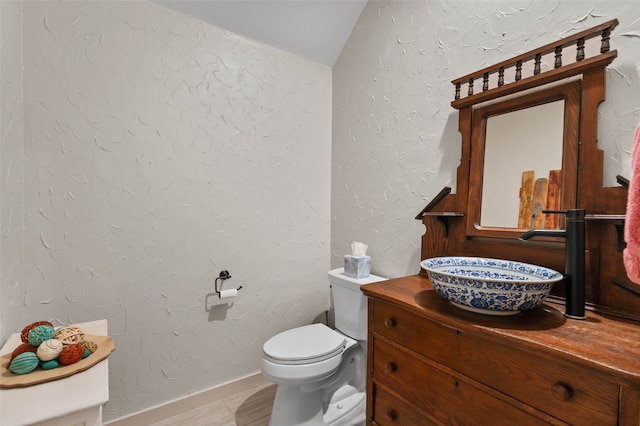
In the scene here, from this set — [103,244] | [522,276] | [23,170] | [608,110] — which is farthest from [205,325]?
[608,110]

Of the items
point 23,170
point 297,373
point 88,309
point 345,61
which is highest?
point 345,61

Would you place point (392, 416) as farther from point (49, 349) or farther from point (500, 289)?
point (49, 349)

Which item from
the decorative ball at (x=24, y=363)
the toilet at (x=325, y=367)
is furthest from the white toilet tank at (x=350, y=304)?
the decorative ball at (x=24, y=363)

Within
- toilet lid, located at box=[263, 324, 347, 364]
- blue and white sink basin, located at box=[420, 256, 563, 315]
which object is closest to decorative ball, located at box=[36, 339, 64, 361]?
toilet lid, located at box=[263, 324, 347, 364]

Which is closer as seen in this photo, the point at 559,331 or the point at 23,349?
the point at 559,331

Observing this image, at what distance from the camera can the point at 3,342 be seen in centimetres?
103

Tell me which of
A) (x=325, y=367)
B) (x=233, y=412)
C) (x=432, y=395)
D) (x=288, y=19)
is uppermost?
(x=288, y=19)

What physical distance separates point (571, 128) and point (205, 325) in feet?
6.43

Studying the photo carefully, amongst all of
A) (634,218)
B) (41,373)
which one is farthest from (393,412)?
(41,373)

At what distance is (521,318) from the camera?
808 mm

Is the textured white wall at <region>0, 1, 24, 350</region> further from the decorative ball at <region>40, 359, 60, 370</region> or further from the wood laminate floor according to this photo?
the wood laminate floor

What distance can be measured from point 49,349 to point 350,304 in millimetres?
1252

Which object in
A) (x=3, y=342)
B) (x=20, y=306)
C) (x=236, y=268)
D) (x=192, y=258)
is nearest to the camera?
(x=3, y=342)

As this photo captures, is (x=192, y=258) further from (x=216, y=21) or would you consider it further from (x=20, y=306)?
(x=216, y=21)
